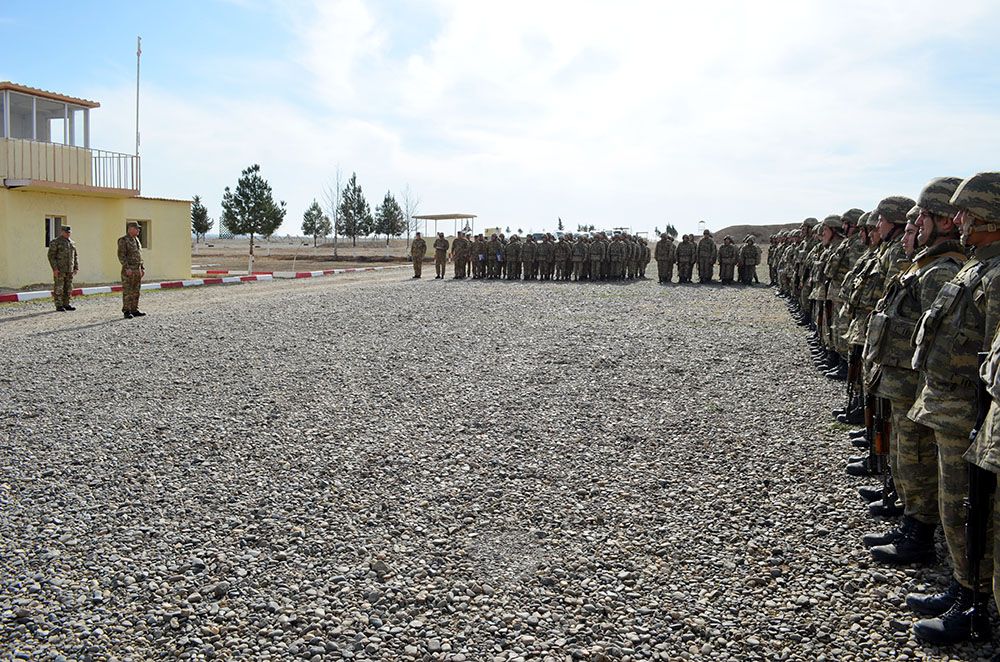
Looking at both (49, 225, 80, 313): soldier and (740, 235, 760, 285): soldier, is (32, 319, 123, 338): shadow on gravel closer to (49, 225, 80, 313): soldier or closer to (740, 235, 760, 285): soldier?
(49, 225, 80, 313): soldier

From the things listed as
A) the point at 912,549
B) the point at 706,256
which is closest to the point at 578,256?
the point at 706,256

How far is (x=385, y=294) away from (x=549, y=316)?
5370 mm

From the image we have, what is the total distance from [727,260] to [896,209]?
752 inches

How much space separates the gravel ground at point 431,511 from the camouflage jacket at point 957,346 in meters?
0.92

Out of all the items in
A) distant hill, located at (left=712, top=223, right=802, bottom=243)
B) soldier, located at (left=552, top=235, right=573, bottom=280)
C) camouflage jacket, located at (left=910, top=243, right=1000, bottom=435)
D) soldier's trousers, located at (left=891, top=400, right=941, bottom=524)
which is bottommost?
soldier's trousers, located at (left=891, top=400, right=941, bottom=524)

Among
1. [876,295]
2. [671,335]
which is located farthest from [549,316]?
[876,295]

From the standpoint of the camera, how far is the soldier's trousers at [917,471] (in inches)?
168

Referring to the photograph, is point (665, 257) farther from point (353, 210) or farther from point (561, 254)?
point (353, 210)

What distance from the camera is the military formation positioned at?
1391 centimetres

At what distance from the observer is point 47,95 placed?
67.8ft

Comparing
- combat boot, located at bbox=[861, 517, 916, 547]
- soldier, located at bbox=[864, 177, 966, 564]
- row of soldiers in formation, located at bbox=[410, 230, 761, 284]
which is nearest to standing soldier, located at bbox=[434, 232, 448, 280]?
row of soldiers in formation, located at bbox=[410, 230, 761, 284]

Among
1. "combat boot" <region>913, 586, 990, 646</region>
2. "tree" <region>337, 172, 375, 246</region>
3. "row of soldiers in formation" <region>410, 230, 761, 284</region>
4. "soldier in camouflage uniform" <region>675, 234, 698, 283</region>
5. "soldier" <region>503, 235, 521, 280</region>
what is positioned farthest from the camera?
"tree" <region>337, 172, 375, 246</region>

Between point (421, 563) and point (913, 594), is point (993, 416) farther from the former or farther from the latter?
point (421, 563)

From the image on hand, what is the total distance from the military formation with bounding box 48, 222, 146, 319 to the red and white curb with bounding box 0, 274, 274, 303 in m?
2.27
